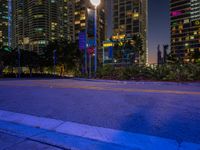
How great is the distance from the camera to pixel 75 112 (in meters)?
5.76

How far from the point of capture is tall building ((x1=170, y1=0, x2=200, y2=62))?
566 ft

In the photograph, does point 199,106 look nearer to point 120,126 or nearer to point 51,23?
point 120,126

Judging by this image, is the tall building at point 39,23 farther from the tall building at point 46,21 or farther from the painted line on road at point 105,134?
the painted line on road at point 105,134

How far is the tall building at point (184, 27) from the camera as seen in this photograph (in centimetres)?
17262

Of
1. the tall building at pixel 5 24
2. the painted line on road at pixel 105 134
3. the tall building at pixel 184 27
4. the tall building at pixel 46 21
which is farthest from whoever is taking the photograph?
the tall building at pixel 46 21

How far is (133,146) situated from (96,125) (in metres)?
1.32

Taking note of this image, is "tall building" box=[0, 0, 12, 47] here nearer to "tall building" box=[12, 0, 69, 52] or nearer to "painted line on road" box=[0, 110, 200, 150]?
"tall building" box=[12, 0, 69, 52]

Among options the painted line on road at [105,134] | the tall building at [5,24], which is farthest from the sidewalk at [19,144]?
the tall building at [5,24]

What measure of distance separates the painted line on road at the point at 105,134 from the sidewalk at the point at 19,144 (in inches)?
25.3

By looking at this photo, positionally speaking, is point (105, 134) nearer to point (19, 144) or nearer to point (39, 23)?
point (19, 144)

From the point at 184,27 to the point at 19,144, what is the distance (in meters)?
201

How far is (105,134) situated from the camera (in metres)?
3.92

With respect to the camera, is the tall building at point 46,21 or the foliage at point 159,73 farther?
the tall building at point 46,21

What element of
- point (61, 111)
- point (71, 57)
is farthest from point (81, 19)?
point (61, 111)
